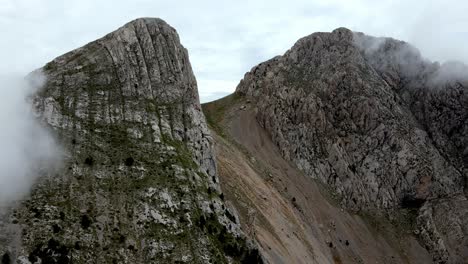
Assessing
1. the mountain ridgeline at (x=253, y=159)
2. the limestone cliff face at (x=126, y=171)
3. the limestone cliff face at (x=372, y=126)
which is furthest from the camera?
the limestone cliff face at (x=372, y=126)

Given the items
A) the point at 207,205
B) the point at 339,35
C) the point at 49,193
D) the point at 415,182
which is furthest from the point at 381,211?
the point at 49,193

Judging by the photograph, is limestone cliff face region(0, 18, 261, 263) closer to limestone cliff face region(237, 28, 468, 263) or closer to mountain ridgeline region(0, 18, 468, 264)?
mountain ridgeline region(0, 18, 468, 264)

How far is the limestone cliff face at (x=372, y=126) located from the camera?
112 meters

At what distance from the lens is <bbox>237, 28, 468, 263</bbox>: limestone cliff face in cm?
11150

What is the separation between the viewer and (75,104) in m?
64.6

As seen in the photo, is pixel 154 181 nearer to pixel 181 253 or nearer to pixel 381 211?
pixel 181 253

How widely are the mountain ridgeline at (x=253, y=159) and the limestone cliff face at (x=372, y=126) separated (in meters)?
0.36

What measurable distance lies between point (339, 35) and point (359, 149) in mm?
38124

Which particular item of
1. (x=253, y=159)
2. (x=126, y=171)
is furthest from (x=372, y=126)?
(x=126, y=171)

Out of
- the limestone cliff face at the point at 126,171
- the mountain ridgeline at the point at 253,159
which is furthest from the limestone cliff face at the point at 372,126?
the limestone cliff face at the point at 126,171

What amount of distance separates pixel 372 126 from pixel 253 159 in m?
38.6

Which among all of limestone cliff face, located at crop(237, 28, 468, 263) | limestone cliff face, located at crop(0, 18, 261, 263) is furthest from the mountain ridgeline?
limestone cliff face, located at crop(237, 28, 468, 263)

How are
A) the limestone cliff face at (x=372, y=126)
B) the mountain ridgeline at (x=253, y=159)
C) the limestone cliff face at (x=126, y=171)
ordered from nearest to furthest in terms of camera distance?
the limestone cliff face at (x=126, y=171)
the mountain ridgeline at (x=253, y=159)
the limestone cliff face at (x=372, y=126)

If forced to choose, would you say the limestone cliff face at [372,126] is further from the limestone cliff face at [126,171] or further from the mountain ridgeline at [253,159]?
the limestone cliff face at [126,171]
